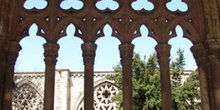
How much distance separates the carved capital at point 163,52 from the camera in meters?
8.86

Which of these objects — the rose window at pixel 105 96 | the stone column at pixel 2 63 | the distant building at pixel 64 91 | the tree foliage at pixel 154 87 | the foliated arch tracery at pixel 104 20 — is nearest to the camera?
the stone column at pixel 2 63

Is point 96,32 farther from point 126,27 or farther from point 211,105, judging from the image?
point 211,105

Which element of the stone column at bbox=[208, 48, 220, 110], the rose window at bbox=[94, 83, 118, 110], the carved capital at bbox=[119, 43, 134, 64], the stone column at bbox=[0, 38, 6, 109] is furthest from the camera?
the rose window at bbox=[94, 83, 118, 110]

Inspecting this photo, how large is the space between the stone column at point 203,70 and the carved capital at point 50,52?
3731 millimetres

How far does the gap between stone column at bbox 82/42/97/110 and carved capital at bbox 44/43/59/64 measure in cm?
75

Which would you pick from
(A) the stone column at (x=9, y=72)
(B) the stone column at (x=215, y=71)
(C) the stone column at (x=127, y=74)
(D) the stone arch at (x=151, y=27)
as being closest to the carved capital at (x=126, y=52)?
(C) the stone column at (x=127, y=74)

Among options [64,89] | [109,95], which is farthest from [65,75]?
[109,95]

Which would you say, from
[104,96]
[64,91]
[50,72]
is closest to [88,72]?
[50,72]

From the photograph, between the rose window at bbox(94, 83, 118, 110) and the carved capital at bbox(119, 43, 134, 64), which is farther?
the rose window at bbox(94, 83, 118, 110)

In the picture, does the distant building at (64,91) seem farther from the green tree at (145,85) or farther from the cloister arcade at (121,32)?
the cloister arcade at (121,32)

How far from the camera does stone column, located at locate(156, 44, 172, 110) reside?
8.41 meters

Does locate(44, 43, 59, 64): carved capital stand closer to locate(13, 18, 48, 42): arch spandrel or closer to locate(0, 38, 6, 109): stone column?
locate(13, 18, 48, 42): arch spandrel

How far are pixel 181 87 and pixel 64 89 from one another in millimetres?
9490

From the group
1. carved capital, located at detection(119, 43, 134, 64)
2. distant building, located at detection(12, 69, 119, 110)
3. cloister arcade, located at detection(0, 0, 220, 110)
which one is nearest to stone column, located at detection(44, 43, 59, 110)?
cloister arcade, located at detection(0, 0, 220, 110)
